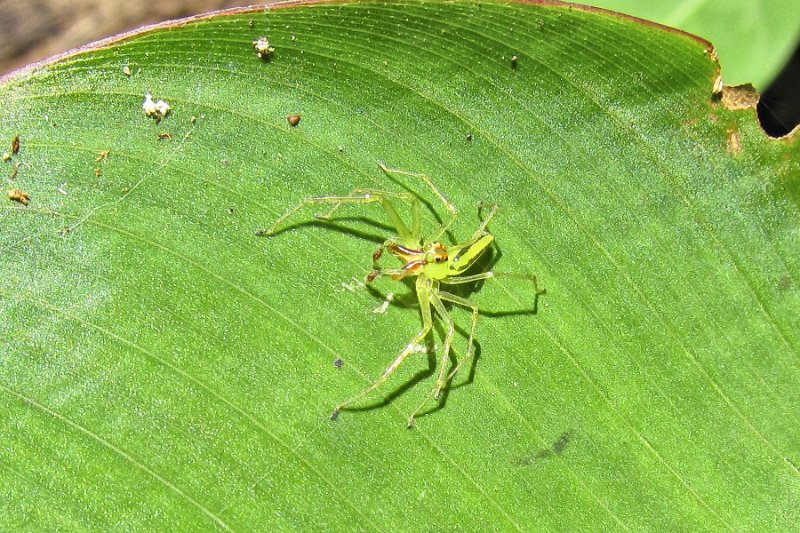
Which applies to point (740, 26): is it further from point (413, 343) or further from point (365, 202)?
point (413, 343)

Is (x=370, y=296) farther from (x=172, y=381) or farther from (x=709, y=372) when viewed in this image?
(x=709, y=372)

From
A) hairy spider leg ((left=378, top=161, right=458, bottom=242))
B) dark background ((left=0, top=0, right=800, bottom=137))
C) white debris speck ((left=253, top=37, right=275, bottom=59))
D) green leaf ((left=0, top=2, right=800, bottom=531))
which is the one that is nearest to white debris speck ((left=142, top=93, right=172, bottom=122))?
green leaf ((left=0, top=2, right=800, bottom=531))

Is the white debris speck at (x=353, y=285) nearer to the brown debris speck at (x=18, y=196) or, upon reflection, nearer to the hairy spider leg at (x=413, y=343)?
the hairy spider leg at (x=413, y=343)

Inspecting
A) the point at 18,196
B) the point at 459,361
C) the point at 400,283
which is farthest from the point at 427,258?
the point at 18,196

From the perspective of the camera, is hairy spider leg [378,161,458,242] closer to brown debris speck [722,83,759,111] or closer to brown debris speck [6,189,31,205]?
brown debris speck [722,83,759,111]

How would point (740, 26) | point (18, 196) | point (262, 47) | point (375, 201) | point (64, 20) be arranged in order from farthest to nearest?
point (64, 20)
point (740, 26)
point (375, 201)
point (262, 47)
point (18, 196)

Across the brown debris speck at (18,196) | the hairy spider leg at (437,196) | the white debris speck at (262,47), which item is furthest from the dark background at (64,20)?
the hairy spider leg at (437,196)
